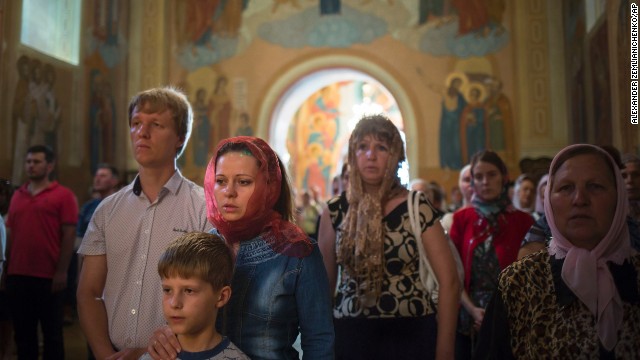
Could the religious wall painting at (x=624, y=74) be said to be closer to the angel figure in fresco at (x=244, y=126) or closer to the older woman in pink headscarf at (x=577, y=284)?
the older woman in pink headscarf at (x=577, y=284)

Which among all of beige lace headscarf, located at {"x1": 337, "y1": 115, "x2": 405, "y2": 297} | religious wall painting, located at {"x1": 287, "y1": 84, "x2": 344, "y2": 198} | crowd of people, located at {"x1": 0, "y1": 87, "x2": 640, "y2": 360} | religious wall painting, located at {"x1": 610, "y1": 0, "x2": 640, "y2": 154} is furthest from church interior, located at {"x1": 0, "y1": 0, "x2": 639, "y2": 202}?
religious wall painting, located at {"x1": 287, "y1": 84, "x2": 344, "y2": 198}

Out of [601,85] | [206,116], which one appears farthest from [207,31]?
[601,85]

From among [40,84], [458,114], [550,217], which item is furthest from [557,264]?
[458,114]

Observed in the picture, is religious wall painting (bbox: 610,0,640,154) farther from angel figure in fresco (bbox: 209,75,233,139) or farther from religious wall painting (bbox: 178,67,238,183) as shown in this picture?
angel figure in fresco (bbox: 209,75,233,139)

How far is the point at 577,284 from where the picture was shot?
2170 millimetres

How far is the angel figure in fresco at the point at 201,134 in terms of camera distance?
14.7m

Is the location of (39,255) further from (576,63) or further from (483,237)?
(576,63)

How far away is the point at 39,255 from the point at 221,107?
9151mm

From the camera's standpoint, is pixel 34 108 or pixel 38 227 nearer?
pixel 38 227

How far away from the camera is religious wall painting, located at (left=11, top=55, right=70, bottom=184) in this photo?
1024cm

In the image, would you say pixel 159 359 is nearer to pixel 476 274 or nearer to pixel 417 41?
pixel 476 274

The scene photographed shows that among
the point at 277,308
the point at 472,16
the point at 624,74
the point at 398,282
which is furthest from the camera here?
the point at 472,16

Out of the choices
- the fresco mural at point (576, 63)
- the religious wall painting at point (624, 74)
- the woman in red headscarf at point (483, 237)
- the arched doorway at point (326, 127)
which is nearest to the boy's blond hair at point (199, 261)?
the woman in red headscarf at point (483, 237)

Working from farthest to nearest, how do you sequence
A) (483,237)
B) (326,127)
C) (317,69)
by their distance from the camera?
(326,127), (317,69), (483,237)
